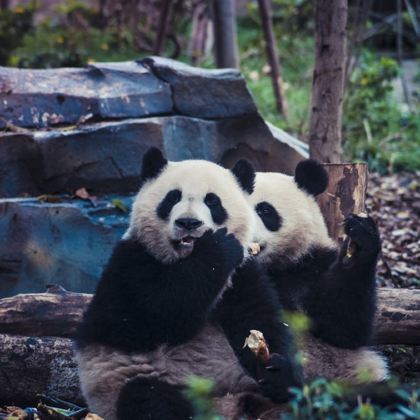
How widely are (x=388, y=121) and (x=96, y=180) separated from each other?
224 inches

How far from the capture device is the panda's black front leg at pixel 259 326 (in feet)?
12.5

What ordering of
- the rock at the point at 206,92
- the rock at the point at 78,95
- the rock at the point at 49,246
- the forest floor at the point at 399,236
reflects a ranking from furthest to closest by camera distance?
the rock at the point at 206,92 → the rock at the point at 78,95 → the rock at the point at 49,246 → the forest floor at the point at 399,236

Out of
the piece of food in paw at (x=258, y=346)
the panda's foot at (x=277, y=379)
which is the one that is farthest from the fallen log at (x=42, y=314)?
the panda's foot at (x=277, y=379)

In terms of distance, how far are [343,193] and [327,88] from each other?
49.7 inches

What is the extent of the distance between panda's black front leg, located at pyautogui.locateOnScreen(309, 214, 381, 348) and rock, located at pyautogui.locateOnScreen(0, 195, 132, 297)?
2.25 metres

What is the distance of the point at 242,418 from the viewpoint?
3900mm

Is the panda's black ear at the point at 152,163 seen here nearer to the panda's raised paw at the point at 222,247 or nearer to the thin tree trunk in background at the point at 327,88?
the panda's raised paw at the point at 222,247

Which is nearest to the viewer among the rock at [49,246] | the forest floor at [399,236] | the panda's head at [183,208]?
the panda's head at [183,208]

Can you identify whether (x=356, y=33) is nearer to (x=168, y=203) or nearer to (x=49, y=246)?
(x=49, y=246)

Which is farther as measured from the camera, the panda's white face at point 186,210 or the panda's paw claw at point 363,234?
the panda's paw claw at point 363,234

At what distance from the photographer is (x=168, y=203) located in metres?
4.20

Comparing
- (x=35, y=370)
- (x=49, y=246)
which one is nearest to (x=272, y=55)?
(x=49, y=246)

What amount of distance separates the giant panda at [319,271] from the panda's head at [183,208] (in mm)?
517

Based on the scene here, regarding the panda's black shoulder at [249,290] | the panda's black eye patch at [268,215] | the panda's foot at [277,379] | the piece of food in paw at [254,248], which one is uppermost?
the panda's black eye patch at [268,215]
